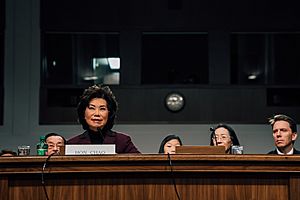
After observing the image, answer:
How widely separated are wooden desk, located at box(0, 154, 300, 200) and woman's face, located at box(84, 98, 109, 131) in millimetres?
701

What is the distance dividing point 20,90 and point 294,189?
5032 mm

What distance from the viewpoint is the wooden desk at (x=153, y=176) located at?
209 centimetres

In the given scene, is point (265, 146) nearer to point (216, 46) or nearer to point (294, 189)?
point (216, 46)

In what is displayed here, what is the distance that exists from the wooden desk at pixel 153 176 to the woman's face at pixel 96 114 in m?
0.70

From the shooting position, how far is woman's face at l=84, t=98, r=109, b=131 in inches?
110

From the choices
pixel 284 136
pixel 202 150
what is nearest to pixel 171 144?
pixel 284 136

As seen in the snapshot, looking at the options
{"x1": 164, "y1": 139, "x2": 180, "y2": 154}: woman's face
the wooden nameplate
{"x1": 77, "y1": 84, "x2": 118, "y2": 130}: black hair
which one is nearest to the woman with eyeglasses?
{"x1": 164, "y1": 139, "x2": 180, "y2": 154}: woman's face

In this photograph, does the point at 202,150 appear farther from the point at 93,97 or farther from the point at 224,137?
the point at 224,137

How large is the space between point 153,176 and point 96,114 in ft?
2.59

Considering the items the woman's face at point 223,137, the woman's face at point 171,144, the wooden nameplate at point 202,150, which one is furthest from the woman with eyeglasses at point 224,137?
the wooden nameplate at point 202,150

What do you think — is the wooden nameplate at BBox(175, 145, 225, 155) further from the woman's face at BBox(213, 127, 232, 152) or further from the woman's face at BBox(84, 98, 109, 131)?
the woman's face at BBox(213, 127, 232, 152)

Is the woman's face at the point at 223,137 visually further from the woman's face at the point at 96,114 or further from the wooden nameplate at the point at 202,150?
the wooden nameplate at the point at 202,150

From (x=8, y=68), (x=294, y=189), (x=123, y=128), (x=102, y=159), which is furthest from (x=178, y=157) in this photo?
(x=8, y=68)

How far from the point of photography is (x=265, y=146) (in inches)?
255
